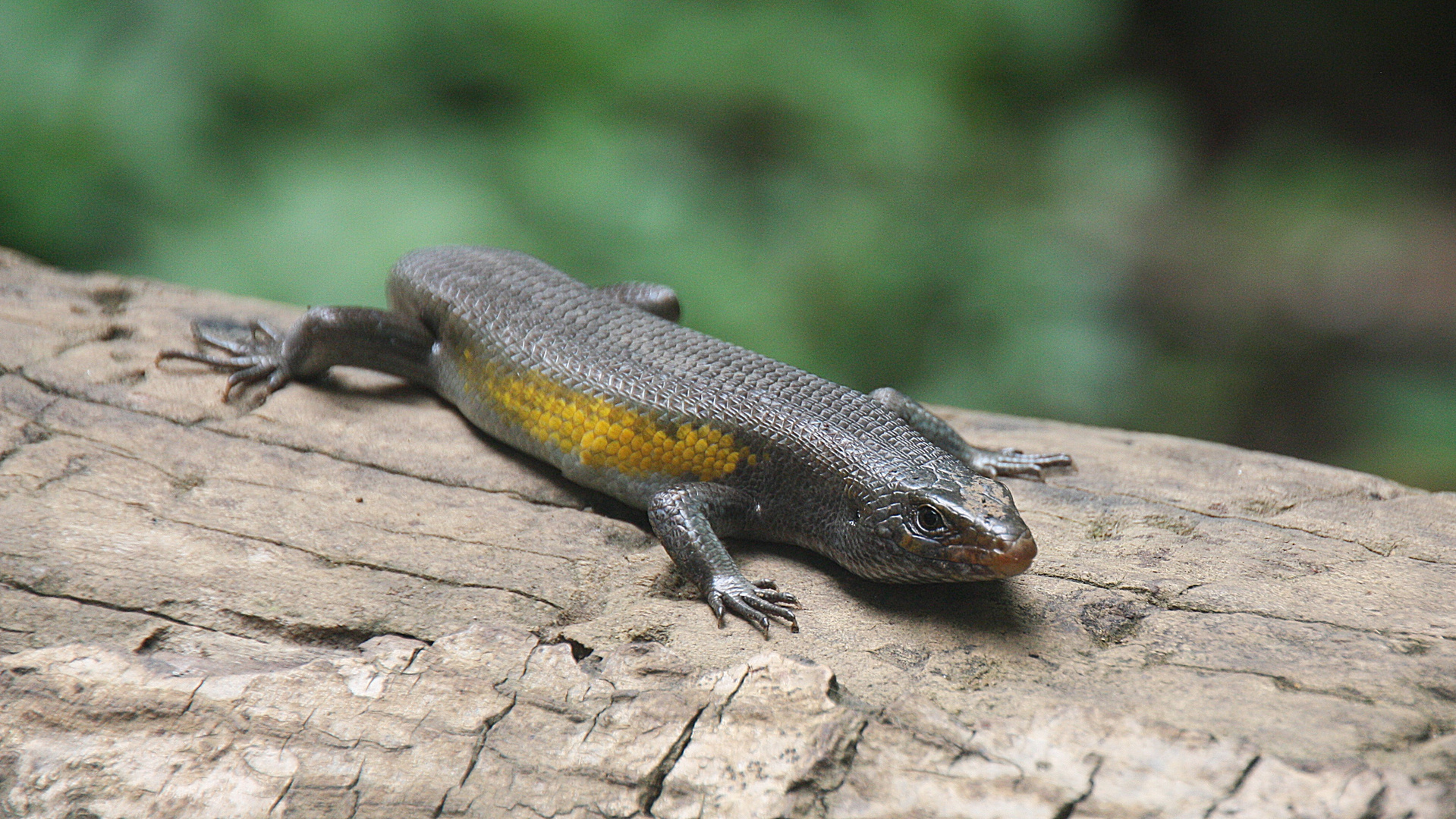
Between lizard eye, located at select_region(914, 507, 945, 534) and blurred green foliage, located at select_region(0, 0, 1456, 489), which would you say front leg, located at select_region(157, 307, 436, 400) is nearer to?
blurred green foliage, located at select_region(0, 0, 1456, 489)

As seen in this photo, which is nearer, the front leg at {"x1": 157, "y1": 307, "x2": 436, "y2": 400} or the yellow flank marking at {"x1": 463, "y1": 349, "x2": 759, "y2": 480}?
the yellow flank marking at {"x1": 463, "y1": 349, "x2": 759, "y2": 480}

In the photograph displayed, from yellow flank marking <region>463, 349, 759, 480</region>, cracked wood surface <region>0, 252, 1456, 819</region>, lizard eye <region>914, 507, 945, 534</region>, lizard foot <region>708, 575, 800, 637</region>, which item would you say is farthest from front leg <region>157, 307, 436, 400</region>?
lizard eye <region>914, 507, 945, 534</region>

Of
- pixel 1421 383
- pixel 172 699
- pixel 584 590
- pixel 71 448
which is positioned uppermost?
pixel 1421 383

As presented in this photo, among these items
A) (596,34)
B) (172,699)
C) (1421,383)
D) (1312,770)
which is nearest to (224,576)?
(172,699)

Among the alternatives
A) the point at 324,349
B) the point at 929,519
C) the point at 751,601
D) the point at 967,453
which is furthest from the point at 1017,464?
the point at 324,349

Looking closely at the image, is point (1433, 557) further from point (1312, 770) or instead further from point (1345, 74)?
point (1345, 74)

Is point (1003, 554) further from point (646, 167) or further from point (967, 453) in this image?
point (646, 167)

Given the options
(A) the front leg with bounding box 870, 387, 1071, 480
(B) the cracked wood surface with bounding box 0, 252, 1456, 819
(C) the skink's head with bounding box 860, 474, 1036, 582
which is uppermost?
(A) the front leg with bounding box 870, 387, 1071, 480
